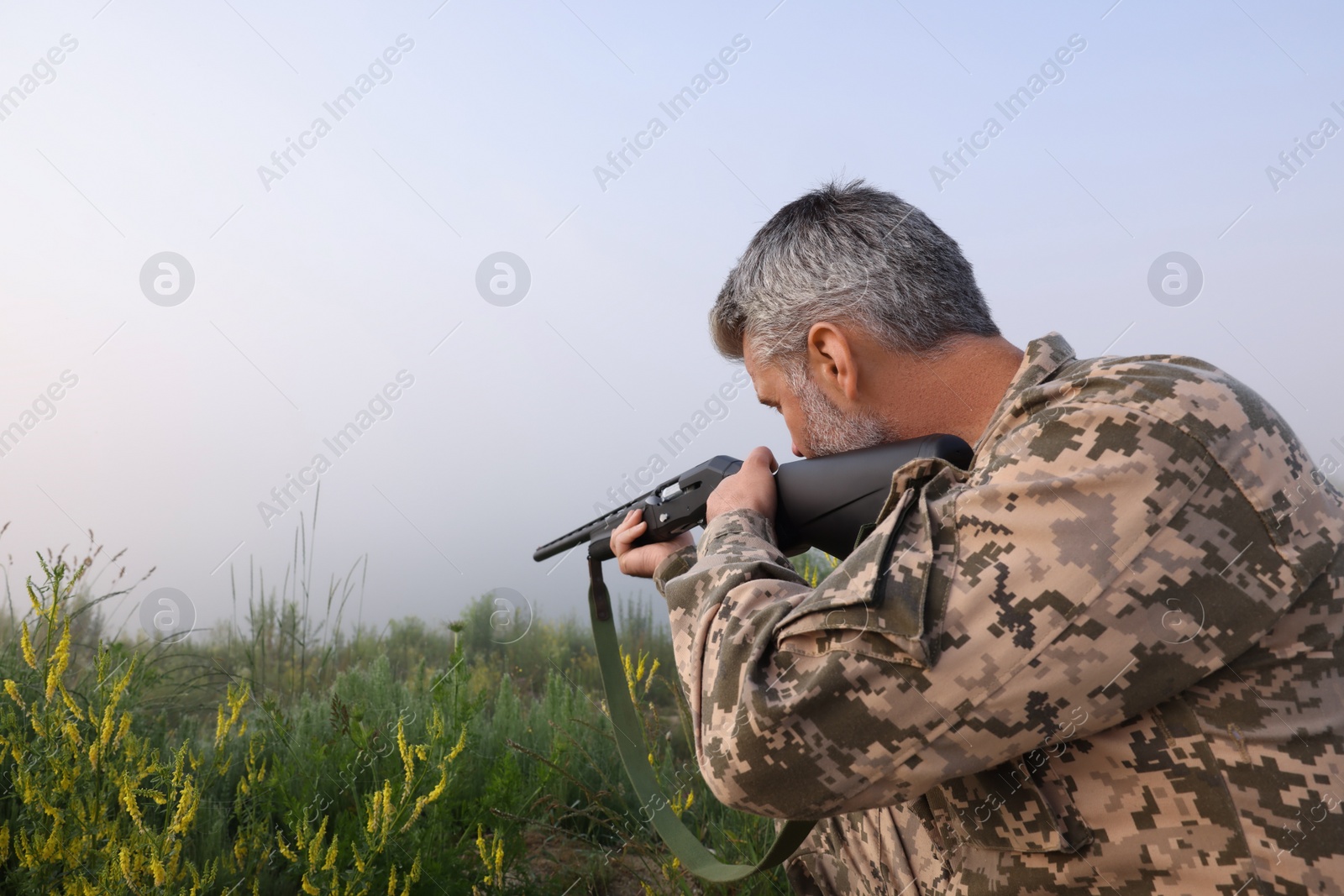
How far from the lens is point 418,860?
2.25 metres

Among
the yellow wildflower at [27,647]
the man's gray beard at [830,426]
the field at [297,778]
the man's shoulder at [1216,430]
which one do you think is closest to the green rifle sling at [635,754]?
the field at [297,778]

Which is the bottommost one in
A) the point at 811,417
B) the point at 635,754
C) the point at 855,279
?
the point at 635,754

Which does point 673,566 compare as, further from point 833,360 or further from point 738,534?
point 833,360

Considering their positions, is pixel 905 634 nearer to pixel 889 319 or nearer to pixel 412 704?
pixel 889 319

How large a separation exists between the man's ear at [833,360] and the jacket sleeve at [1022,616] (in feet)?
2.28

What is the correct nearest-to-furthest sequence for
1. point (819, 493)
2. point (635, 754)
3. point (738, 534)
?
point (738, 534), point (819, 493), point (635, 754)

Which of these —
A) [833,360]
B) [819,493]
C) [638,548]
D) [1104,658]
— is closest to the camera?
[1104,658]

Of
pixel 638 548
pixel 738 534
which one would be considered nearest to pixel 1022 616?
pixel 738 534

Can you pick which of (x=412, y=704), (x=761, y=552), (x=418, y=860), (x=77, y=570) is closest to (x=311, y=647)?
(x=412, y=704)

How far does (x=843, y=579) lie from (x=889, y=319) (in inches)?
36.0

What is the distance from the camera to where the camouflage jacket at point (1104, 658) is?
1.37 metres

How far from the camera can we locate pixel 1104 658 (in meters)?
1.36

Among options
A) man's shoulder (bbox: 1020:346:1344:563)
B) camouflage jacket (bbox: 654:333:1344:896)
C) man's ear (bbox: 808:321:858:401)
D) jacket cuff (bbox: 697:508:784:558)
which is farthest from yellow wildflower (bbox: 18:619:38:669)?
man's shoulder (bbox: 1020:346:1344:563)

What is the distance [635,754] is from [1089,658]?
1.67 metres
